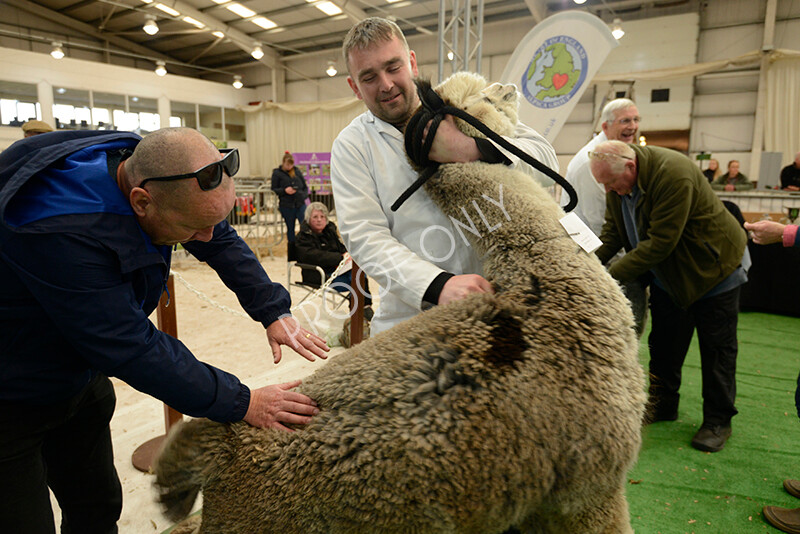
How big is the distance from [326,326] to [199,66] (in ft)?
75.8

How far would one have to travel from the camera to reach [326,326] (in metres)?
6.32

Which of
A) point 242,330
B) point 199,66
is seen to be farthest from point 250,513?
point 199,66

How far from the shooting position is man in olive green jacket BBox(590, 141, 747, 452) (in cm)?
325

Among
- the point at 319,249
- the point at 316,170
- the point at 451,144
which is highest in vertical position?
the point at 316,170

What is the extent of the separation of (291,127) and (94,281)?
899 inches

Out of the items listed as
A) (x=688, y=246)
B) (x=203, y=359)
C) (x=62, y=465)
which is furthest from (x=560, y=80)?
(x=62, y=465)

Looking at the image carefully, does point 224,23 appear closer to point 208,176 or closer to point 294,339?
point 294,339

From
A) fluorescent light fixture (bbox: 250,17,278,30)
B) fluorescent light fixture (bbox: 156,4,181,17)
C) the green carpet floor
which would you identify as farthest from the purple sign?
the green carpet floor

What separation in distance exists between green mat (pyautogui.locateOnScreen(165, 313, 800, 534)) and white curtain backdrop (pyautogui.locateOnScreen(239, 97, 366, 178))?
59.5 ft

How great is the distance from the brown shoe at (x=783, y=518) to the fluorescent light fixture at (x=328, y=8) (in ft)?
55.5

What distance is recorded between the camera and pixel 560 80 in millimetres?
5848

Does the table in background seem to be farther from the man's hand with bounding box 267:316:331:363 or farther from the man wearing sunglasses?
the man wearing sunglasses

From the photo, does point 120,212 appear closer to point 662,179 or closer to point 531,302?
point 531,302

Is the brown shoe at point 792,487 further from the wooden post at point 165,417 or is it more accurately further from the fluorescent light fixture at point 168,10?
the fluorescent light fixture at point 168,10
